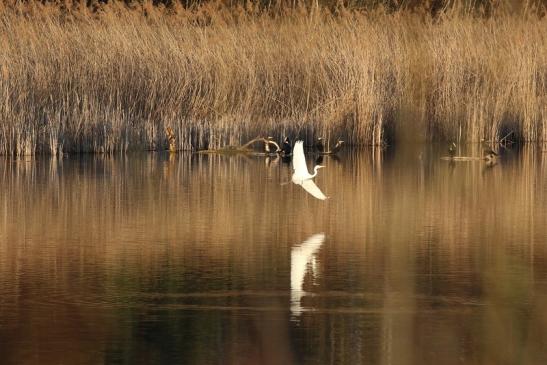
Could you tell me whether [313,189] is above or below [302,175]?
below

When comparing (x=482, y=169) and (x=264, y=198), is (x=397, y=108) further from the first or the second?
(x=264, y=198)

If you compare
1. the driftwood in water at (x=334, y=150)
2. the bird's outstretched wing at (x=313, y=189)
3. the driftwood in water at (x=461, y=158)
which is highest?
the driftwood in water at (x=334, y=150)

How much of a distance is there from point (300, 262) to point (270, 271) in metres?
0.41

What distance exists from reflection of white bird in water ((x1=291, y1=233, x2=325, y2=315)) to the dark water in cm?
1

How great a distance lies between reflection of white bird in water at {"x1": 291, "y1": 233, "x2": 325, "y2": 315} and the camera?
7386mm

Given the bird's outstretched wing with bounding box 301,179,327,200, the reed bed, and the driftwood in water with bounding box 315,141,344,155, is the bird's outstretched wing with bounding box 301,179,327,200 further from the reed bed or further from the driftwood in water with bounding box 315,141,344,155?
the driftwood in water with bounding box 315,141,344,155

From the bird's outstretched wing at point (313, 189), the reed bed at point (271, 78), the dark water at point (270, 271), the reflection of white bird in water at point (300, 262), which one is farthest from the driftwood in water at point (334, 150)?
the reflection of white bird in water at point (300, 262)

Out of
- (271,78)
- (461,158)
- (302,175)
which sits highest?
(271,78)

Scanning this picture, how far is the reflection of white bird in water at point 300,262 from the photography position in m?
7.39

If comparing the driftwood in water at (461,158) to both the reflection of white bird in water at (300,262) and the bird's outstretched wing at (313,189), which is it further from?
the reflection of white bird in water at (300,262)

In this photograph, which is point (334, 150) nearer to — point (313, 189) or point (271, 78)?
point (271, 78)

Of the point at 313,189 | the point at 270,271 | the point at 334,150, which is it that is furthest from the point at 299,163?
the point at 334,150

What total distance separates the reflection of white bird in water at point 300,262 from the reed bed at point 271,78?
8.21 meters

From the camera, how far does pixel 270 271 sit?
8273mm
